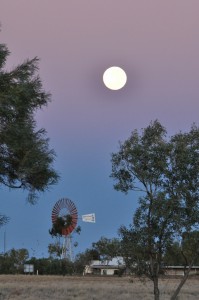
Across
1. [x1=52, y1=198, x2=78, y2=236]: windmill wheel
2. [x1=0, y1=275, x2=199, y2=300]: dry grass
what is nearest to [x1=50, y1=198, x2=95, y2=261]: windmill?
[x1=52, y1=198, x2=78, y2=236]: windmill wheel

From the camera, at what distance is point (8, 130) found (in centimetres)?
1132

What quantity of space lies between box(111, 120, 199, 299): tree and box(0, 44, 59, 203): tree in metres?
5.08

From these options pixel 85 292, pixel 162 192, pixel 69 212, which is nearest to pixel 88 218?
pixel 69 212

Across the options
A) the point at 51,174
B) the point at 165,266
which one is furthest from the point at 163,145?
the point at 51,174

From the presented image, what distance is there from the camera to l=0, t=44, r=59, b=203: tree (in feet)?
37.4

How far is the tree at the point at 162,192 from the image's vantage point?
1678cm

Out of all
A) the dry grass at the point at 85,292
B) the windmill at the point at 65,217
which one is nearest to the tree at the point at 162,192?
the dry grass at the point at 85,292

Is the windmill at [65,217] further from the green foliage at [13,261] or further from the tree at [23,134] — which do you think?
the tree at [23,134]

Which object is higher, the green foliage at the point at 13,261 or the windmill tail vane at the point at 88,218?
the windmill tail vane at the point at 88,218

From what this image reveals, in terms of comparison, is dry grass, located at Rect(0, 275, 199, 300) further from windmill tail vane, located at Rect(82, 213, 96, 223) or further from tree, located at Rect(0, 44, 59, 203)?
windmill tail vane, located at Rect(82, 213, 96, 223)

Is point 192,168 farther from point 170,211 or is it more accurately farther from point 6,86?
point 6,86

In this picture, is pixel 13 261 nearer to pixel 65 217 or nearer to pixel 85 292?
pixel 65 217

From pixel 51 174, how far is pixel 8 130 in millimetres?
1838

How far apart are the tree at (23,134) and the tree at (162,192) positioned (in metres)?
5.08
